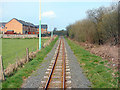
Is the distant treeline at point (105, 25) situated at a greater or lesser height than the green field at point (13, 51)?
greater

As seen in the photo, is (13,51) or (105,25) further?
(13,51)

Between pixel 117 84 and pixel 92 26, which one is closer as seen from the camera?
pixel 117 84

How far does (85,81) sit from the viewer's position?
7.16 meters

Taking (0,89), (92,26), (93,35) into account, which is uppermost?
(92,26)

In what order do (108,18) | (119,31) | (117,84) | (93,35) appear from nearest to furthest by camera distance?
(117,84) → (119,31) → (108,18) → (93,35)

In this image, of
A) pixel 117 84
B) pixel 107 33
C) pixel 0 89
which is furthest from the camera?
pixel 107 33

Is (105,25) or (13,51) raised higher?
(105,25)

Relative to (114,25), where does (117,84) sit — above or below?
below

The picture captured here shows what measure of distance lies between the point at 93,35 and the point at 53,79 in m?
19.7

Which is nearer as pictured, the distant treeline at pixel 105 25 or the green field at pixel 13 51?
the green field at pixel 13 51

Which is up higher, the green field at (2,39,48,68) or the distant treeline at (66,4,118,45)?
the distant treeline at (66,4,118,45)

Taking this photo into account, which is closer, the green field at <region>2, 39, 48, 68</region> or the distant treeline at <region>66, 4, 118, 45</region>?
the green field at <region>2, 39, 48, 68</region>

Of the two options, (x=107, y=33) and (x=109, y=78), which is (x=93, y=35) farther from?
(x=109, y=78)

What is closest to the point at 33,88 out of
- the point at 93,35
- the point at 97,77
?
the point at 97,77
